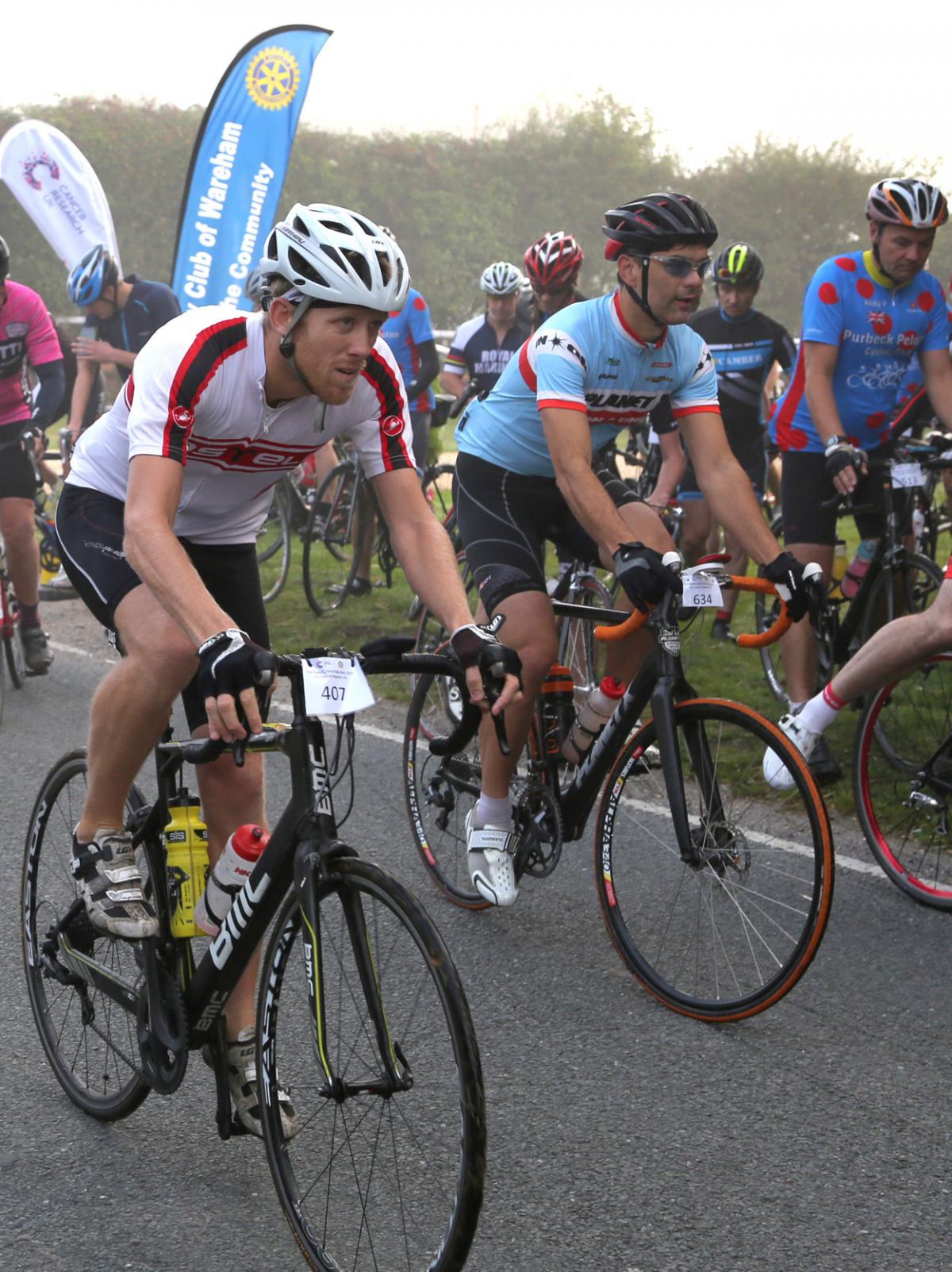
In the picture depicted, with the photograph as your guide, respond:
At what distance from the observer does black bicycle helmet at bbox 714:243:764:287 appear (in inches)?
355

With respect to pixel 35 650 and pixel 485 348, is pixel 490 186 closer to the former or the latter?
pixel 485 348

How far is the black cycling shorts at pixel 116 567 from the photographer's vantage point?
11.4 ft

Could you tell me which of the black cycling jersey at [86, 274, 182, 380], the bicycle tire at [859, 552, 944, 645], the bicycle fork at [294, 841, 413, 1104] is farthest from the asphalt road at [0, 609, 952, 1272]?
the black cycling jersey at [86, 274, 182, 380]

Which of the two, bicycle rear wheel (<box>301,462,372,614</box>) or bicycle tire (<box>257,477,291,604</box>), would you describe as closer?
bicycle rear wheel (<box>301,462,372,614</box>)

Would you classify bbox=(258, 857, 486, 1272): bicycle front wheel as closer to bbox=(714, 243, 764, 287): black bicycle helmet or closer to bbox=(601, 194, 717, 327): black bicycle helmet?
bbox=(601, 194, 717, 327): black bicycle helmet

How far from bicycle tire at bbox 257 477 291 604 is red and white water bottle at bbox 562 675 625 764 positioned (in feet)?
20.4

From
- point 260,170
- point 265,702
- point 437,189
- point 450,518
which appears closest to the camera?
point 265,702

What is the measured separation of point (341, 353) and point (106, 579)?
0.79 m

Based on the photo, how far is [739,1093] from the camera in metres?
3.72

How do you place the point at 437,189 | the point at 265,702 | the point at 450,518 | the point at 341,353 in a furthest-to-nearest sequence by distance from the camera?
1. the point at 437,189
2. the point at 450,518
3. the point at 341,353
4. the point at 265,702

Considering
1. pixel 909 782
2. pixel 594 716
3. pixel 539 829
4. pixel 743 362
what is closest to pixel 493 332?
pixel 743 362

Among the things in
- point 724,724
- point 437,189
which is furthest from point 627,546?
point 437,189

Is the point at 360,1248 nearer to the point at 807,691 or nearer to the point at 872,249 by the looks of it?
the point at 807,691

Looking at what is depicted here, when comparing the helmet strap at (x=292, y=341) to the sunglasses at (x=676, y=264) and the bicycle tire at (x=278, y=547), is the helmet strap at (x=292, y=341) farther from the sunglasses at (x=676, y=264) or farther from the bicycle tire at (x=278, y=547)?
the bicycle tire at (x=278, y=547)
